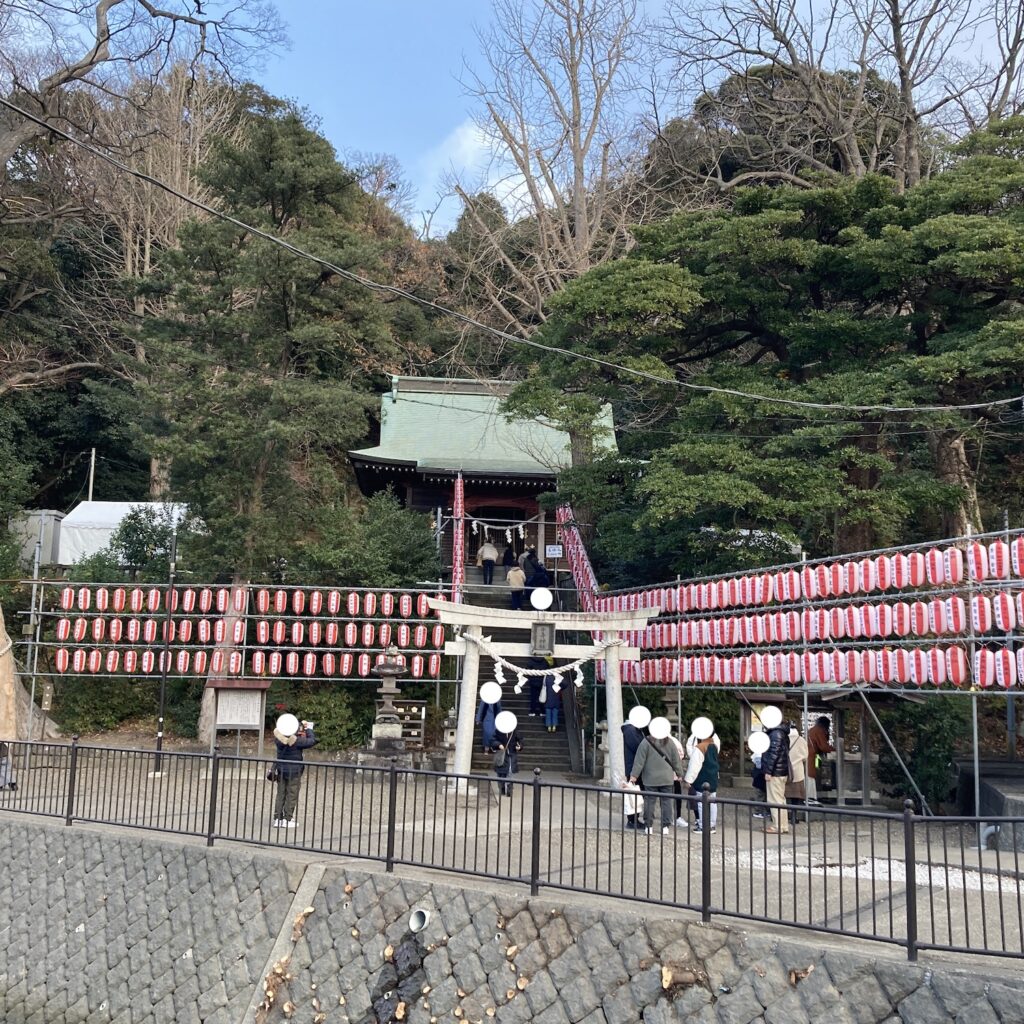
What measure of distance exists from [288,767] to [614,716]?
664 centimetres

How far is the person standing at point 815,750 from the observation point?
13867 millimetres

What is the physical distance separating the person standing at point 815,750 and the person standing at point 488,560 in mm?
11264

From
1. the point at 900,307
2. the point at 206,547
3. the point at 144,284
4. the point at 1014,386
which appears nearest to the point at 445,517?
the point at 206,547

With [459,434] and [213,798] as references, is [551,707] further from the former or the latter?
[459,434]

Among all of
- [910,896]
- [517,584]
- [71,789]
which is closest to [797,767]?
[910,896]

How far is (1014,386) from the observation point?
16406 mm

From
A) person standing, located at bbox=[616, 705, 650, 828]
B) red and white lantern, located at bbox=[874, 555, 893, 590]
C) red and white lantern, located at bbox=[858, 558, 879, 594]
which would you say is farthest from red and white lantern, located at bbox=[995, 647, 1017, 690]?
person standing, located at bbox=[616, 705, 650, 828]

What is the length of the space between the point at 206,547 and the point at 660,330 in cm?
1039

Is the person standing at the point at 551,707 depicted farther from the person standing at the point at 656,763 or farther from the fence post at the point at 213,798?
the fence post at the point at 213,798

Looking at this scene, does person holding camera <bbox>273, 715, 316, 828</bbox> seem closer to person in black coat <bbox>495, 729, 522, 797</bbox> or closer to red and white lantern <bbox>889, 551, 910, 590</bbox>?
person in black coat <bbox>495, 729, 522, 797</bbox>

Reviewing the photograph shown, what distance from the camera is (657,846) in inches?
385

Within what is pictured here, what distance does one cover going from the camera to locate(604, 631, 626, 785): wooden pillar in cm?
1513

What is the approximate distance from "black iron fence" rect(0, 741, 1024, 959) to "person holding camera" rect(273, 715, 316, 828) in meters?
0.14

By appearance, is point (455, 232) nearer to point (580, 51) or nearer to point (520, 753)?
point (580, 51)
